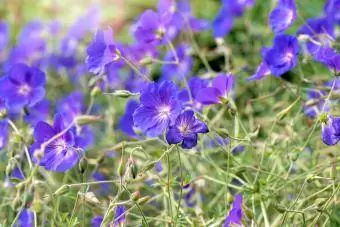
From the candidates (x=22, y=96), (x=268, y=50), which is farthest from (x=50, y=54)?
(x=268, y=50)

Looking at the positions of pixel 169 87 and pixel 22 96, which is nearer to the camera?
pixel 169 87

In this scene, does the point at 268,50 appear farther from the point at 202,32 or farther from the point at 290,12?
the point at 202,32

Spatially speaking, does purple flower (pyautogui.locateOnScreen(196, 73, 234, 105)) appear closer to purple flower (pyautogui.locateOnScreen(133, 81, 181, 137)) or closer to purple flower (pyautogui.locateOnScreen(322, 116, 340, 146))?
purple flower (pyautogui.locateOnScreen(133, 81, 181, 137))

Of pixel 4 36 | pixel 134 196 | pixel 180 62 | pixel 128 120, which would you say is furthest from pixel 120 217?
pixel 4 36

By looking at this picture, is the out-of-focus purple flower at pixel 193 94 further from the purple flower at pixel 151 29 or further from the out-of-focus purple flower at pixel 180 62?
the out-of-focus purple flower at pixel 180 62

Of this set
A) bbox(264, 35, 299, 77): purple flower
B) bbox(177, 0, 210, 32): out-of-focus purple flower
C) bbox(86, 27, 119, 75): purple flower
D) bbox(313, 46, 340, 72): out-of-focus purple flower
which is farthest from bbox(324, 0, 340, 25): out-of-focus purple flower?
bbox(177, 0, 210, 32): out-of-focus purple flower

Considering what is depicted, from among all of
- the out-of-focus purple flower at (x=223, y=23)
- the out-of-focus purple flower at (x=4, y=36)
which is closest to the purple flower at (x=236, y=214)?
the out-of-focus purple flower at (x=223, y=23)

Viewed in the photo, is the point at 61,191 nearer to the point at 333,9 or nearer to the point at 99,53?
the point at 99,53
